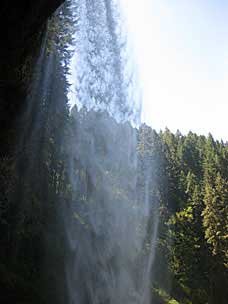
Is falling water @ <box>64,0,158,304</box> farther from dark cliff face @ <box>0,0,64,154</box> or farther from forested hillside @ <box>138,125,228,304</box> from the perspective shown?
dark cliff face @ <box>0,0,64,154</box>

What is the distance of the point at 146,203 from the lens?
86.2ft

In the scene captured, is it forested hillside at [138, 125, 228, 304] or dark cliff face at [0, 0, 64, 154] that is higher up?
dark cliff face at [0, 0, 64, 154]

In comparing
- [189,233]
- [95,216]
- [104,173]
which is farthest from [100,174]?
[189,233]

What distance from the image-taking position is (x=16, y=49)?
399 cm

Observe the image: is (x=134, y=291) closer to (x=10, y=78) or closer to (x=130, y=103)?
(x=130, y=103)

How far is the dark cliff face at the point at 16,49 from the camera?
3393 mm

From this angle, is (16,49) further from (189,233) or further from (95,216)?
(189,233)

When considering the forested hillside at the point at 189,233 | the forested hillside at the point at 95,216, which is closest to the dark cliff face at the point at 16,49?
the forested hillside at the point at 95,216

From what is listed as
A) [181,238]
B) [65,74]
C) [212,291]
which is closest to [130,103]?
[65,74]

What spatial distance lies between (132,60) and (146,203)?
11265mm

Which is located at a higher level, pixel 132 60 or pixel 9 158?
pixel 132 60

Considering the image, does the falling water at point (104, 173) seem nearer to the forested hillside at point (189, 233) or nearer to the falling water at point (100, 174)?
the falling water at point (100, 174)

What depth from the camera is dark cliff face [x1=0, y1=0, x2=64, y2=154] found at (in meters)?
3.39

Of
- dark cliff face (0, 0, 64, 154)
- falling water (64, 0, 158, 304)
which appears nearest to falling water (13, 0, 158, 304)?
falling water (64, 0, 158, 304)
